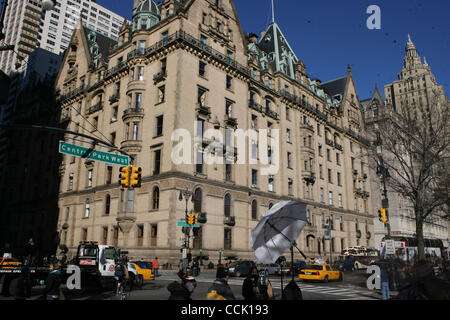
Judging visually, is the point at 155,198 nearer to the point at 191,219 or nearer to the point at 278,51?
the point at 191,219

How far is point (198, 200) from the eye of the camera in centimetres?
3631

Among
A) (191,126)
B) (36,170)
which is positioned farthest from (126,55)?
(36,170)

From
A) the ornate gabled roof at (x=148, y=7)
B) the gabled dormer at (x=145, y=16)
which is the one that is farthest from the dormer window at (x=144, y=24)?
the ornate gabled roof at (x=148, y=7)

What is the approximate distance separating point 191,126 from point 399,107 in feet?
424

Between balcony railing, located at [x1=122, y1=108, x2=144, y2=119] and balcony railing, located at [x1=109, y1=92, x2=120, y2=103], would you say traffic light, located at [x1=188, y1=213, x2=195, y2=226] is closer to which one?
balcony railing, located at [x1=122, y1=108, x2=144, y2=119]

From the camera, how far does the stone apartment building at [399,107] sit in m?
71.8

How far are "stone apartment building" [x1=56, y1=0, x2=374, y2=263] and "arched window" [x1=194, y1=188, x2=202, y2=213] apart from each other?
0.10 meters

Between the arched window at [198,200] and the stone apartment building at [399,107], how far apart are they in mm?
19438

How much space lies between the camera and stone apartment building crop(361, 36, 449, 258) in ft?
236

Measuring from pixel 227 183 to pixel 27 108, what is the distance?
47624 mm

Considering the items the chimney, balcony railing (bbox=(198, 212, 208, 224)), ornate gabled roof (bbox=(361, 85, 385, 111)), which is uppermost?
ornate gabled roof (bbox=(361, 85, 385, 111))

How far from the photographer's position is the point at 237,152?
136 feet

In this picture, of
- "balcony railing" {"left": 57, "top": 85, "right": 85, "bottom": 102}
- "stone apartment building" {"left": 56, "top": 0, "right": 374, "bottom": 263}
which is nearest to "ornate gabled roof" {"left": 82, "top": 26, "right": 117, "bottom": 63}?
"stone apartment building" {"left": 56, "top": 0, "right": 374, "bottom": 263}

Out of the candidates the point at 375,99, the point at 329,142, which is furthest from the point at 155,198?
the point at 375,99
